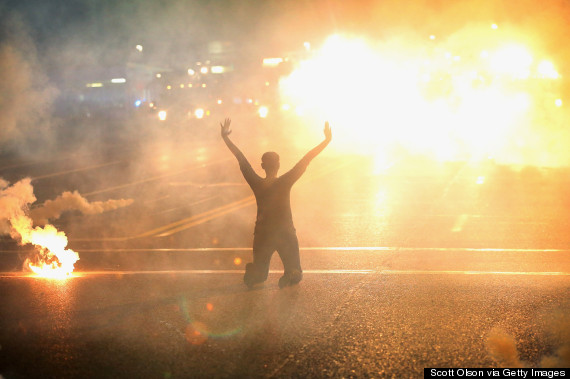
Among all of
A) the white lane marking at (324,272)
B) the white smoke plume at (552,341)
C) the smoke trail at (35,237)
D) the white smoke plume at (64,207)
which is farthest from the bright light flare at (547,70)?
the white smoke plume at (552,341)

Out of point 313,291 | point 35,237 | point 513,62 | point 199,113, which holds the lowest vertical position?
point 313,291

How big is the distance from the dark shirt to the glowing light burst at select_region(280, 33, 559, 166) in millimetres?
14979

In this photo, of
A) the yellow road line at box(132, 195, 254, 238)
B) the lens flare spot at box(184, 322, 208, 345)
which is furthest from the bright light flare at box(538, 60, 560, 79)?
the lens flare spot at box(184, 322, 208, 345)

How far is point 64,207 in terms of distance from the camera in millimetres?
12312

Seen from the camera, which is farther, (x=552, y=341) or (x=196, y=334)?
(x=196, y=334)

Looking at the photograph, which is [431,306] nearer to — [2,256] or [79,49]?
[2,256]

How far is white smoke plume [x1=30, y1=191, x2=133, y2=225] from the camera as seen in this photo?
11.9 m

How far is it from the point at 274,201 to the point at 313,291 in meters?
0.99

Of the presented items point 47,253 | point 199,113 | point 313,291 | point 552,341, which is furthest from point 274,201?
point 199,113

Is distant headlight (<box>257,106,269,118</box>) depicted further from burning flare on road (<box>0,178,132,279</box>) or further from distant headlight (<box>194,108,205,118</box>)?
burning flare on road (<box>0,178,132,279</box>)

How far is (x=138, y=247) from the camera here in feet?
30.7

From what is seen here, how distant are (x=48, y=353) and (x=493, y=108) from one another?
25.5 m

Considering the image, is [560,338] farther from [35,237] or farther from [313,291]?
[35,237]

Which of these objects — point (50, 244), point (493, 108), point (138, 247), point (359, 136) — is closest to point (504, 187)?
point (138, 247)
